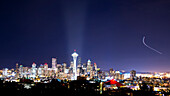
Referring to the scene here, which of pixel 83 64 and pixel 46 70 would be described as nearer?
pixel 46 70

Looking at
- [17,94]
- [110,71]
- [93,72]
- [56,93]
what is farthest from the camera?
[110,71]

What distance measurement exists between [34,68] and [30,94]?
62052mm

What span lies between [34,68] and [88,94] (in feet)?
202

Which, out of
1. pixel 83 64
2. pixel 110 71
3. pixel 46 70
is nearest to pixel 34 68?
pixel 46 70

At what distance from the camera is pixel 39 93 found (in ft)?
61.8

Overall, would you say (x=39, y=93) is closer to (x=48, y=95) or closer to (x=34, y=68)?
(x=48, y=95)

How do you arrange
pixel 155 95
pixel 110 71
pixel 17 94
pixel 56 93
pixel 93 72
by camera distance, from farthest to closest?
1. pixel 110 71
2. pixel 93 72
3. pixel 155 95
4. pixel 56 93
5. pixel 17 94

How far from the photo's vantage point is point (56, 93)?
19.1m

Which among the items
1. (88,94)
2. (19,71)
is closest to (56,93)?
(88,94)

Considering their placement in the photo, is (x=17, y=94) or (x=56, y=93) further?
(x=56, y=93)

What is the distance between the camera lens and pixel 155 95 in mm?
22469

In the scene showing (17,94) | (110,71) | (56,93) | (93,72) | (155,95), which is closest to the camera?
(17,94)

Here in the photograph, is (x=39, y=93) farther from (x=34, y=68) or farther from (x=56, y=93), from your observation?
(x=34, y=68)

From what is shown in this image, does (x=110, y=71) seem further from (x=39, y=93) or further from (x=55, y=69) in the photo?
(x=39, y=93)
